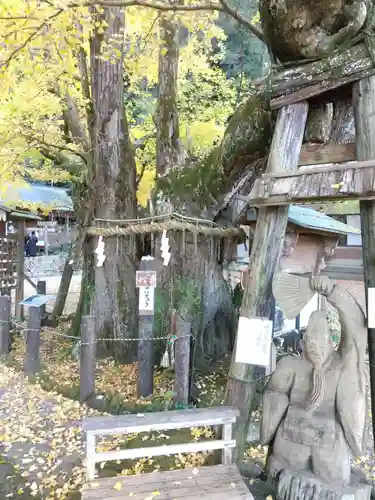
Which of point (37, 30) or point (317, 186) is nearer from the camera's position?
point (317, 186)

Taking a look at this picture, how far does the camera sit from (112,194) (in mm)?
6680

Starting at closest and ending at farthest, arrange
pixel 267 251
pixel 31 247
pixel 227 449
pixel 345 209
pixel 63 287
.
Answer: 1. pixel 227 449
2. pixel 267 251
3. pixel 63 287
4. pixel 345 209
5. pixel 31 247

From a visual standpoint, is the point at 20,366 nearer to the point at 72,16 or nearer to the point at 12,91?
the point at 12,91

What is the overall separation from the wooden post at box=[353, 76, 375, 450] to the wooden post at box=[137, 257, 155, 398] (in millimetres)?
2929

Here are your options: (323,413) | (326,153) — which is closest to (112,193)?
(326,153)

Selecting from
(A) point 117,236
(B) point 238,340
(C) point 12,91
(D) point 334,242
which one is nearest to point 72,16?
(C) point 12,91

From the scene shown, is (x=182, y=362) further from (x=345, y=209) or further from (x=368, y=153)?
(x=345, y=209)

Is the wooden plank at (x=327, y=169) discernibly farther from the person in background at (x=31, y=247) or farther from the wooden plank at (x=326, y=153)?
the person in background at (x=31, y=247)

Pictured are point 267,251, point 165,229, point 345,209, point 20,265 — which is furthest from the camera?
point 345,209

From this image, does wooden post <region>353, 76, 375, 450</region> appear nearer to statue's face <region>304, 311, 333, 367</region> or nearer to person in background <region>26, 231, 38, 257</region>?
statue's face <region>304, 311, 333, 367</region>

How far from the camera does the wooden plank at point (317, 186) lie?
2.78 meters

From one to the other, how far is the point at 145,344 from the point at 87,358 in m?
0.81

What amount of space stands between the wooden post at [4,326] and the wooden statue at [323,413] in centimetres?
544

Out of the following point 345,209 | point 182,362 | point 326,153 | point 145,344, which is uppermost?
point 345,209
